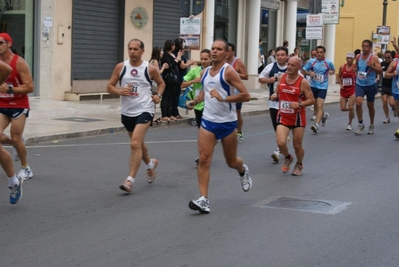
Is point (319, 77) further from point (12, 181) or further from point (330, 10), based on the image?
point (330, 10)

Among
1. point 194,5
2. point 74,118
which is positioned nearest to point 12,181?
point 74,118

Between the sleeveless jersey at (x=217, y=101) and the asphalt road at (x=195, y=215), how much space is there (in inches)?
38.5

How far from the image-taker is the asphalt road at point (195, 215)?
609cm

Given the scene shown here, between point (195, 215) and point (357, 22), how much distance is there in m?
39.6

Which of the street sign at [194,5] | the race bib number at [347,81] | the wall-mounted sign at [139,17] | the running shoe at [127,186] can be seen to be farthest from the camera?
the wall-mounted sign at [139,17]

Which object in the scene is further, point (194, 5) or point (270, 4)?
point (270, 4)

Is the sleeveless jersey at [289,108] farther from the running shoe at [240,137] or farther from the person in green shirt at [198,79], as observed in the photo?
the running shoe at [240,137]

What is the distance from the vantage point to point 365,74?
1589 centimetres

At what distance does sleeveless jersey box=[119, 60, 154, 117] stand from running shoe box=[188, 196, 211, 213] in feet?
6.11

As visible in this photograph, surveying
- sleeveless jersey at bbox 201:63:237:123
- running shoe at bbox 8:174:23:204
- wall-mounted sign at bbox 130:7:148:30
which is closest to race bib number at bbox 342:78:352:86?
wall-mounted sign at bbox 130:7:148:30

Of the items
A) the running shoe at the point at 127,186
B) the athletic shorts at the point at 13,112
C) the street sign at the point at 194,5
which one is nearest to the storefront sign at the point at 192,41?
the street sign at the point at 194,5

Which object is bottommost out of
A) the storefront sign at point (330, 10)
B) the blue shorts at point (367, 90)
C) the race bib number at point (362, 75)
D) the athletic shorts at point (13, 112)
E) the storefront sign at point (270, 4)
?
the athletic shorts at point (13, 112)

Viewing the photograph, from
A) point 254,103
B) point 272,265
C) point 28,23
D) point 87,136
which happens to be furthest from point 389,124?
point 272,265

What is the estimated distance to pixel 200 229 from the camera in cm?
702
